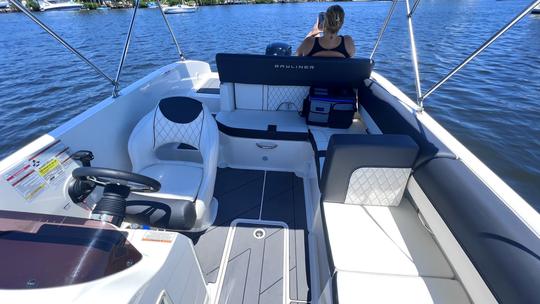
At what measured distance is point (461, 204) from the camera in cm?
108

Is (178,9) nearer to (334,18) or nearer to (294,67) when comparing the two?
(294,67)

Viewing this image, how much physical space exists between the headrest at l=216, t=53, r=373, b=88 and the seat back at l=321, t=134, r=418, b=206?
4.02 ft

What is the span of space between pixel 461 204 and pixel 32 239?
5.22 feet

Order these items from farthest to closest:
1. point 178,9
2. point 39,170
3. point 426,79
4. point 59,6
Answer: point 59,6
point 178,9
point 426,79
point 39,170

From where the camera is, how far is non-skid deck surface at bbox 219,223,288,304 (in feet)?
5.03

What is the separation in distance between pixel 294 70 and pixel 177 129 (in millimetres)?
1304

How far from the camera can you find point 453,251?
1.16 m

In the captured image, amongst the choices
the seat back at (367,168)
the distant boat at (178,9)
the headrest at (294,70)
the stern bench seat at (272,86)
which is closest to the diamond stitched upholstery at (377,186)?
the seat back at (367,168)

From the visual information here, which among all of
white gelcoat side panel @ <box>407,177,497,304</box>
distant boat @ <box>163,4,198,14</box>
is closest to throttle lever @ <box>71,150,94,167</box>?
white gelcoat side panel @ <box>407,177,497,304</box>

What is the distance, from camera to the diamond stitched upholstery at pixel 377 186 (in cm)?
146

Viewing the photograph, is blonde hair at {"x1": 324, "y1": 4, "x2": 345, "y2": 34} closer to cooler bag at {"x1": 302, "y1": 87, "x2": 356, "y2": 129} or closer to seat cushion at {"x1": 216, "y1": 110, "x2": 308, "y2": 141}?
cooler bag at {"x1": 302, "y1": 87, "x2": 356, "y2": 129}

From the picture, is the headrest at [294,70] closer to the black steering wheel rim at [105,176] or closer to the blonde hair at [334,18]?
the blonde hair at [334,18]

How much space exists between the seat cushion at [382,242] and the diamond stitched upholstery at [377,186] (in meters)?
0.05

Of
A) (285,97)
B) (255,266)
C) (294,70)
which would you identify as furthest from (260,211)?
(294,70)
